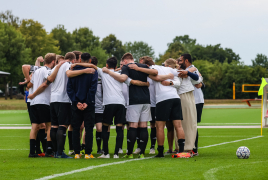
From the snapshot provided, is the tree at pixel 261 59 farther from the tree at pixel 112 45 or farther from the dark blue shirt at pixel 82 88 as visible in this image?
the dark blue shirt at pixel 82 88

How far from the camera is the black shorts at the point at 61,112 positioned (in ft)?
23.7

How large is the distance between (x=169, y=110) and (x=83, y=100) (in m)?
1.72

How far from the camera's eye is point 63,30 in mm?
73875

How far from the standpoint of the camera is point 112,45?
95562 millimetres

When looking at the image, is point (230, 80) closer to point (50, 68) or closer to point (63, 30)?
point (63, 30)

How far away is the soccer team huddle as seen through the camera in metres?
7.20

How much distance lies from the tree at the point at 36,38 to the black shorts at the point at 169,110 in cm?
5653

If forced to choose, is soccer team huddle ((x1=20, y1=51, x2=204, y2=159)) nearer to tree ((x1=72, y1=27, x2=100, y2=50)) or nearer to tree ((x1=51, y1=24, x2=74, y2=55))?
tree ((x1=51, y1=24, x2=74, y2=55))

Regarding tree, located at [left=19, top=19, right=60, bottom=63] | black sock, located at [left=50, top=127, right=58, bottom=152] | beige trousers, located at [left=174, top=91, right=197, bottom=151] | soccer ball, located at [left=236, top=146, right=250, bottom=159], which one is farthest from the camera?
tree, located at [left=19, top=19, right=60, bottom=63]

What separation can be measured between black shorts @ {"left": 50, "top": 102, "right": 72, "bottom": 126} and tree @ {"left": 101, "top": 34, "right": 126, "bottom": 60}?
87846 millimetres

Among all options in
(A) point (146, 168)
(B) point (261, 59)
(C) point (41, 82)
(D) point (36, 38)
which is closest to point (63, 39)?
(D) point (36, 38)

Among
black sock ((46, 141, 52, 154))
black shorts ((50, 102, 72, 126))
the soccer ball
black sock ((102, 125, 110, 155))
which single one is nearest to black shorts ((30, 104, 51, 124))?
black shorts ((50, 102, 72, 126))

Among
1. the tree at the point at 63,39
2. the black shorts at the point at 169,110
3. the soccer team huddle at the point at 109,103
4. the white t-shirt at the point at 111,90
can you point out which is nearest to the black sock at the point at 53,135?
the soccer team huddle at the point at 109,103

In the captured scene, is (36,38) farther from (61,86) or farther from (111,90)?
(111,90)
